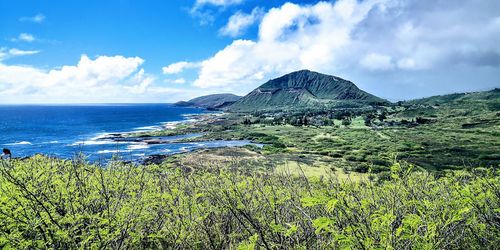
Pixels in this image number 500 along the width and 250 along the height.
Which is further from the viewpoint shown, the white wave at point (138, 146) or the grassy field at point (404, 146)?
the white wave at point (138, 146)

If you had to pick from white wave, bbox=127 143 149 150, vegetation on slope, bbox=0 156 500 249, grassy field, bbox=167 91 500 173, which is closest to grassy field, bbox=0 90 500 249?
vegetation on slope, bbox=0 156 500 249

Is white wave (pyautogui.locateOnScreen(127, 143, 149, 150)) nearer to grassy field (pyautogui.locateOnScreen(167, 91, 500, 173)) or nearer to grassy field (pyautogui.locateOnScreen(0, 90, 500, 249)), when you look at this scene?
A: grassy field (pyautogui.locateOnScreen(167, 91, 500, 173))

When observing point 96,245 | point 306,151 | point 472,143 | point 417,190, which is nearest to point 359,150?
point 306,151

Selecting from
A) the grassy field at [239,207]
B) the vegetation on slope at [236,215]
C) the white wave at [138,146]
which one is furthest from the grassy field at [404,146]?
the vegetation on slope at [236,215]

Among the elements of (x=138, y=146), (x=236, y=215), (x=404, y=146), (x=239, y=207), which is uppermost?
(x=239, y=207)

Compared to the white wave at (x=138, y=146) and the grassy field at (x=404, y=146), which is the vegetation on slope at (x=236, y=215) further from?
the white wave at (x=138, y=146)

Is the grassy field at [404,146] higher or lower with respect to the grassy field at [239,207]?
lower

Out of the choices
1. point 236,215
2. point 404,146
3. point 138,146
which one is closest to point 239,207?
point 236,215

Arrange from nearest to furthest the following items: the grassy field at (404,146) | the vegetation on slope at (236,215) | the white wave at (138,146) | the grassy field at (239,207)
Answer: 1. the grassy field at (239,207)
2. the vegetation on slope at (236,215)
3. the grassy field at (404,146)
4. the white wave at (138,146)

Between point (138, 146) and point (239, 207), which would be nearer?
point (239, 207)

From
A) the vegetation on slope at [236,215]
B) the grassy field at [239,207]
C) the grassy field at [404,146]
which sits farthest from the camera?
the grassy field at [404,146]

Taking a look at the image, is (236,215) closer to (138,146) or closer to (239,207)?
(239,207)

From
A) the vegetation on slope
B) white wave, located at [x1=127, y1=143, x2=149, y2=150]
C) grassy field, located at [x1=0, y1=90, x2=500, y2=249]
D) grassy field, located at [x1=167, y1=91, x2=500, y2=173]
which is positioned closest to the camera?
grassy field, located at [x1=0, y1=90, x2=500, y2=249]

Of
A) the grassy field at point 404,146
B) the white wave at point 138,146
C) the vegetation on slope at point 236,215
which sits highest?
the vegetation on slope at point 236,215
